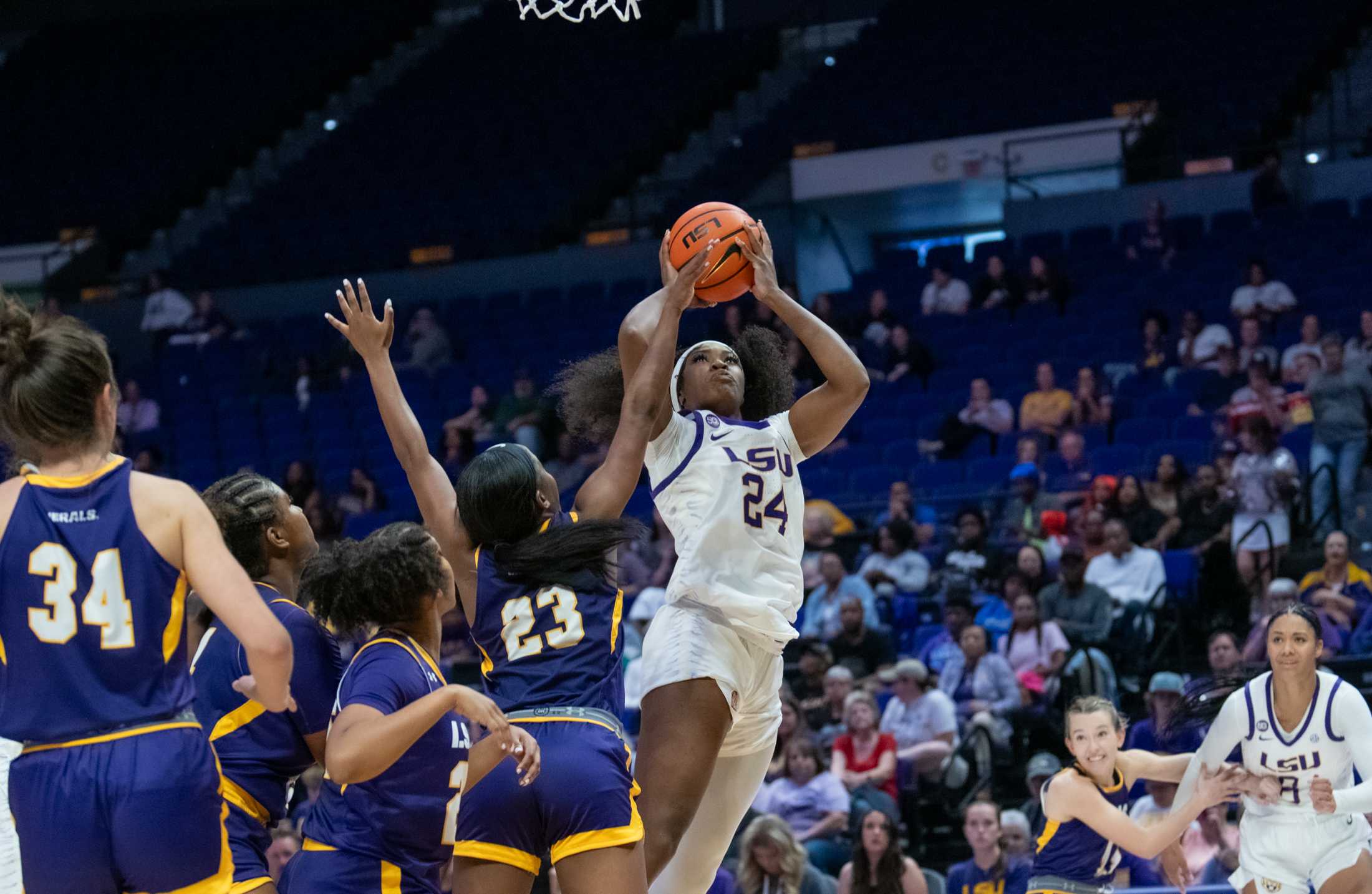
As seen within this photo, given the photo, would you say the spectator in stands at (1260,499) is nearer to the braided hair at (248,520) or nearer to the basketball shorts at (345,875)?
the braided hair at (248,520)

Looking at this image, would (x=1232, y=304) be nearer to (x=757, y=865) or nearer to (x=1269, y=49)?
(x=1269, y=49)

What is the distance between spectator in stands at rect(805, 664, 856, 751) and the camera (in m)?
9.55

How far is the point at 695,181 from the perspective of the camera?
18375mm

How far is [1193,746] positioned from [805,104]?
10.9 metres

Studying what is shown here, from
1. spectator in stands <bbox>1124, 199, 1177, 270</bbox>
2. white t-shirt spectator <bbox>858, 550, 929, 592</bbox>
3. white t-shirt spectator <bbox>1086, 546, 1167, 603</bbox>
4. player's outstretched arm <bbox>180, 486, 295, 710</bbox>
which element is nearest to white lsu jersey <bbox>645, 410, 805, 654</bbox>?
player's outstretched arm <bbox>180, 486, 295, 710</bbox>

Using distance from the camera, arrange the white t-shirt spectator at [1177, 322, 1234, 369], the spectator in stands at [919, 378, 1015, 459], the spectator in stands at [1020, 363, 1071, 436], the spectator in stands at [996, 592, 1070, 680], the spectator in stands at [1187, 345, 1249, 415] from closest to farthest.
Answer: the spectator in stands at [996, 592, 1070, 680] < the spectator in stands at [1187, 345, 1249, 415] < the spectator in stands at [1020, 363, 1071, 436] < the white t-shirt spectator at [1177, 322, 1234, 369] < the spectator in stands at [919, 378, 1015, 459]

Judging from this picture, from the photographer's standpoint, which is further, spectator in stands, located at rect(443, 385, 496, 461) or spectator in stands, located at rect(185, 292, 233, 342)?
spectator in stands, located at rect(185, 292, 233, 342)

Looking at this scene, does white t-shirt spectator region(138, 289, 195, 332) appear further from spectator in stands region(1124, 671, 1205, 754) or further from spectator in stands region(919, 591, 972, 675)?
spectator in stands region(1124, 671, 1205, 754)

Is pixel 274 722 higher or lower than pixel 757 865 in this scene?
higher

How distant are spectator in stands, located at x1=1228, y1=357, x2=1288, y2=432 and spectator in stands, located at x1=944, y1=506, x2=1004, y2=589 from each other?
5.90ft

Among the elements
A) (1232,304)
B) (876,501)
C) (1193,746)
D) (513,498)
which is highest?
(513,498)

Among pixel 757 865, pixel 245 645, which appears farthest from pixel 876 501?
pixel 245 645

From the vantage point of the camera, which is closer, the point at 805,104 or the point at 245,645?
the point at 245,645

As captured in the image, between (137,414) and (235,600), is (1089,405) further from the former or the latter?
(235,600)
